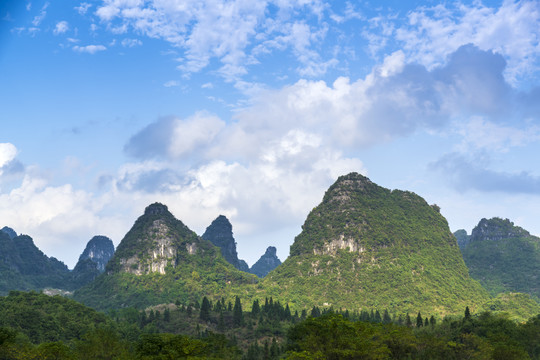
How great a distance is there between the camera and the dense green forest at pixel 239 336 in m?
70.9

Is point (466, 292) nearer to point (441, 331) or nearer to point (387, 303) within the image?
point (387, 303)

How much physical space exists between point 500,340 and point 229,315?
71.6 meters

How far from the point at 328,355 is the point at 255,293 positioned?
124 metres

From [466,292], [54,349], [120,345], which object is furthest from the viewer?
[466,292]

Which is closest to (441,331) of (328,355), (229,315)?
(328,355)

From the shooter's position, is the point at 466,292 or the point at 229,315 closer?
the point at 229,315

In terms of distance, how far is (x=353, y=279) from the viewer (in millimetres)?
190875

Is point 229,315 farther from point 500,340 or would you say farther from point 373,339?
point 500,340

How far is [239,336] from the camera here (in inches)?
4751

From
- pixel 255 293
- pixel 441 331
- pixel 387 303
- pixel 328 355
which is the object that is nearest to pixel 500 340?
pixel 441 331

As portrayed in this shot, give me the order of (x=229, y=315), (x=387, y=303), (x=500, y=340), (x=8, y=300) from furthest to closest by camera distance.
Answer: (x=387, y=303), (x=229, y=315), (x=8, y=300), (x=500, y=340)

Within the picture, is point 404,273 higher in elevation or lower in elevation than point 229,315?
higher

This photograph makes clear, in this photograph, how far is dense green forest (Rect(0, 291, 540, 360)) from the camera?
70938 mm

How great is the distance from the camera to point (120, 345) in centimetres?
8206
